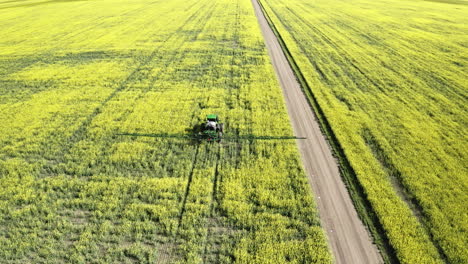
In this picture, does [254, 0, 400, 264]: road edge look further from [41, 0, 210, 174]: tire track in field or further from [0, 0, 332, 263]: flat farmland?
[41, 0, 210, 174]: tire track in field

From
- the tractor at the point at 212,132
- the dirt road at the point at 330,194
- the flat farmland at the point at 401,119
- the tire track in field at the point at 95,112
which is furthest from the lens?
the tractor at the point at 212,132

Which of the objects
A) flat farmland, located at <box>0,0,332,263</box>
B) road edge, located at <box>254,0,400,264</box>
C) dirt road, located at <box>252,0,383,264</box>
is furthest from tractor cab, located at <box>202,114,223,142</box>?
→ road edge, located at <box>254,0,400,264</box>

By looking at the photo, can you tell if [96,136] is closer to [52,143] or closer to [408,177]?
[52,143]

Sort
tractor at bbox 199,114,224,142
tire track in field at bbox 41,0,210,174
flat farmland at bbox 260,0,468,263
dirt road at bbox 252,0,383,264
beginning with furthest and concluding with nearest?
tractor at bbox 199,114,224,142 → tire track in field at bbox 41,0,210,174 → flat farmland at bbox 260,0,468,263 → dirt road at bbox 252,0,383,264

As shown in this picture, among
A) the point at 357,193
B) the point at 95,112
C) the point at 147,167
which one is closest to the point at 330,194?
the point at 357,193

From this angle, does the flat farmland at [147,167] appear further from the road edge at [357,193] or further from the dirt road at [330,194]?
the road edge at [357,193]

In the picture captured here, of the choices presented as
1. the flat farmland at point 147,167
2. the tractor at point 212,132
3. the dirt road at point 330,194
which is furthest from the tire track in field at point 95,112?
the dirt road at point 330,194
